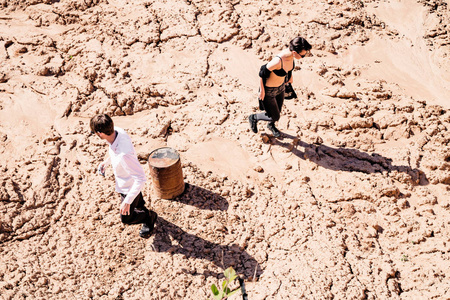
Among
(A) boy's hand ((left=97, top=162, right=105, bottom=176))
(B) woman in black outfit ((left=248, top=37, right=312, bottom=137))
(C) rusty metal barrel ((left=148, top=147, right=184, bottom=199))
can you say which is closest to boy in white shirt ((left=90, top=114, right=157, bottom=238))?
(A) boy's hand ((left=97, top=162, right=105, bottom=176))

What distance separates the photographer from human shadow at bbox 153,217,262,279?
3779 millimetres

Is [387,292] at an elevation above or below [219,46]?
below

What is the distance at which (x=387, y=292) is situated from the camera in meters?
3.50

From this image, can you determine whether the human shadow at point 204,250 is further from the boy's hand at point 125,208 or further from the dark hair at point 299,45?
the dark hair at point 299,45

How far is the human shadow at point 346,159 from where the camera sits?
4681mm

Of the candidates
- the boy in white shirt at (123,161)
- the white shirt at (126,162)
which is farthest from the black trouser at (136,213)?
the white shirt at (126,162)

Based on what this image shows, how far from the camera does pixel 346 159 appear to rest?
4.95 m

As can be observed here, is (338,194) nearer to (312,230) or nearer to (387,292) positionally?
(312,230)

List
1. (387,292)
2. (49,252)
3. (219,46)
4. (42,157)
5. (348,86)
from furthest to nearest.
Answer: (219,46) → (348,86) → (42,157) → (49,252) → (387,292)

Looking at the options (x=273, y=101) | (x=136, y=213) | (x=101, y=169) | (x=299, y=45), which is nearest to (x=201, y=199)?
(x=136, y=213)

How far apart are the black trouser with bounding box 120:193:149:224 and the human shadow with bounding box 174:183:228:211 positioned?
671 mm

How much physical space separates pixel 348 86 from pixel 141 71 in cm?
362

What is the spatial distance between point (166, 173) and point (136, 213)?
585 mm

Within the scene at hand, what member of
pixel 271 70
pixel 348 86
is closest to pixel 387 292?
pixel 271 70
